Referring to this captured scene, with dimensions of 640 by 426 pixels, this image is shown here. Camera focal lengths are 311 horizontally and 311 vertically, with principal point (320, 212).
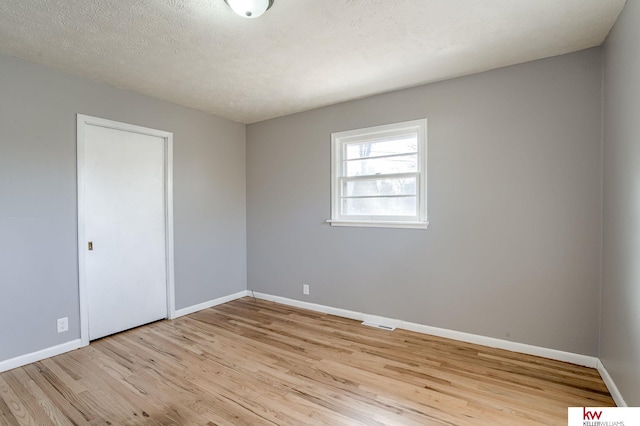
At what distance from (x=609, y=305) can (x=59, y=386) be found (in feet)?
13.2

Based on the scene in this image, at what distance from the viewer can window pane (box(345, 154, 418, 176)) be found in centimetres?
333

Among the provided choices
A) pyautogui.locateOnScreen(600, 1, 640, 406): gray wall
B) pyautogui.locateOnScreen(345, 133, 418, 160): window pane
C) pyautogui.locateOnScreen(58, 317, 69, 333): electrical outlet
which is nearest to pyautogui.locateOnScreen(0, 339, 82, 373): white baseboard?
pyautogui.locateOnScreen(58, 317, 69, 333): electrical outlet

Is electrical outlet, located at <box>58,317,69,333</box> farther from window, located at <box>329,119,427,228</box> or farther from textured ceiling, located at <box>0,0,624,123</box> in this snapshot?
window, located at <box>329,119,427,228</box>

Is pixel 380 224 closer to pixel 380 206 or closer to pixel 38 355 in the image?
pixel 380 206

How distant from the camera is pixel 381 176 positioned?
350 centimetres

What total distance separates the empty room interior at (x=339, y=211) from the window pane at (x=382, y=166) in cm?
5

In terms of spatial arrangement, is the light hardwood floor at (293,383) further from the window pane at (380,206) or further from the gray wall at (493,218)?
the window pane at (380,206)

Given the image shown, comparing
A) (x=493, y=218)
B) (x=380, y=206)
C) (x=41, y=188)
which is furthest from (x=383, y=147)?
(x=41, y=188)

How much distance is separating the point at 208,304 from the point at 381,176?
281cm

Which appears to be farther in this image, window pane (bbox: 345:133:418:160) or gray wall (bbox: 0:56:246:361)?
window pane (bbox: 345:133:418:160)

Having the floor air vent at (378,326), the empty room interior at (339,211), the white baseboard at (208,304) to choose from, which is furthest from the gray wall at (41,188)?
the floor air vent at (378,326)

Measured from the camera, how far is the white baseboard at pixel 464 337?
2.54m

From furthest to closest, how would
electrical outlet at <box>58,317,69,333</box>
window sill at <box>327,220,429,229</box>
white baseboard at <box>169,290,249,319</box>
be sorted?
white baseboard at <box>169,290,249,319</box> → window sill at <box>327,220,429,229</box> → electrical outlet at <box>58,317,69,333</box>

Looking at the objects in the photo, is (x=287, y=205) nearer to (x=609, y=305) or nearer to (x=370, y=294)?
(x=370, y=294)
